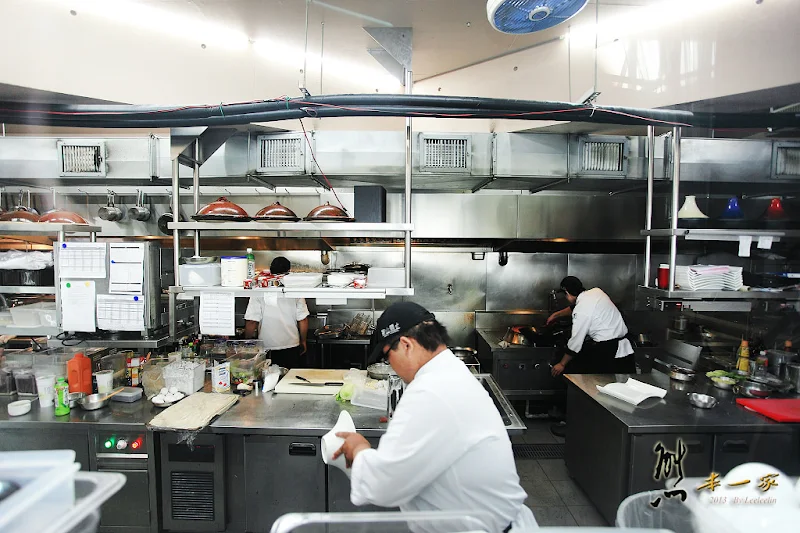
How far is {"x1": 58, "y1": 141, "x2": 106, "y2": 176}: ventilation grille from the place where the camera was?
275 cm

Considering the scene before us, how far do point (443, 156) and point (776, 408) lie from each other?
9.42 feet

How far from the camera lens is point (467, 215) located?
4.45m

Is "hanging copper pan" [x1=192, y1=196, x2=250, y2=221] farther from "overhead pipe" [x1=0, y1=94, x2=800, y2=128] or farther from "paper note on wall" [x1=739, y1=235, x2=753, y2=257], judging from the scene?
"paper note on wall" [x1=739, y1=235, x2=753, y2=257]

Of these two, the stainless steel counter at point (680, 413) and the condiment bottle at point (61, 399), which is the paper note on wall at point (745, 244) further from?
the condiment bottle at point (61, 399)

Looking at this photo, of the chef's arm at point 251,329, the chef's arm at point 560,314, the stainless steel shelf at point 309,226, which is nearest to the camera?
the stainless steel shelf at point 309,226

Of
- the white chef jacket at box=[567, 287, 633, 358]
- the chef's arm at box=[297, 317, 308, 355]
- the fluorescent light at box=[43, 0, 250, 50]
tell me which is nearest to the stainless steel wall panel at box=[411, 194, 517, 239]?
Answer: the white chef jacket at box=[567, 287, 633, 358]

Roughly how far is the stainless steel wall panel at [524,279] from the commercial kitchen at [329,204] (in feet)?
6.65

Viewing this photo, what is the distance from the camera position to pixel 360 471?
140cm

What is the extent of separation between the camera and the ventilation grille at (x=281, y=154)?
9.16ft

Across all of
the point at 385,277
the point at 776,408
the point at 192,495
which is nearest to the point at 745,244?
the point at 776,408

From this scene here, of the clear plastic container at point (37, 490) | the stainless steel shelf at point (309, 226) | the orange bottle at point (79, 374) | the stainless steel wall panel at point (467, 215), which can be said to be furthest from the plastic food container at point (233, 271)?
the stainless steel wall panel at point (467, 215)

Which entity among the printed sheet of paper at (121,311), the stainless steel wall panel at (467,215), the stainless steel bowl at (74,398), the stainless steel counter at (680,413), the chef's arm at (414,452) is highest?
the stainless steel wall panel at (467,215)

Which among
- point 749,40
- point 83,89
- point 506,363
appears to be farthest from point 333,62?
point 506,363

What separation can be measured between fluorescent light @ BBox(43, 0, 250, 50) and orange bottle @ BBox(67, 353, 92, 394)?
7.66 ft
